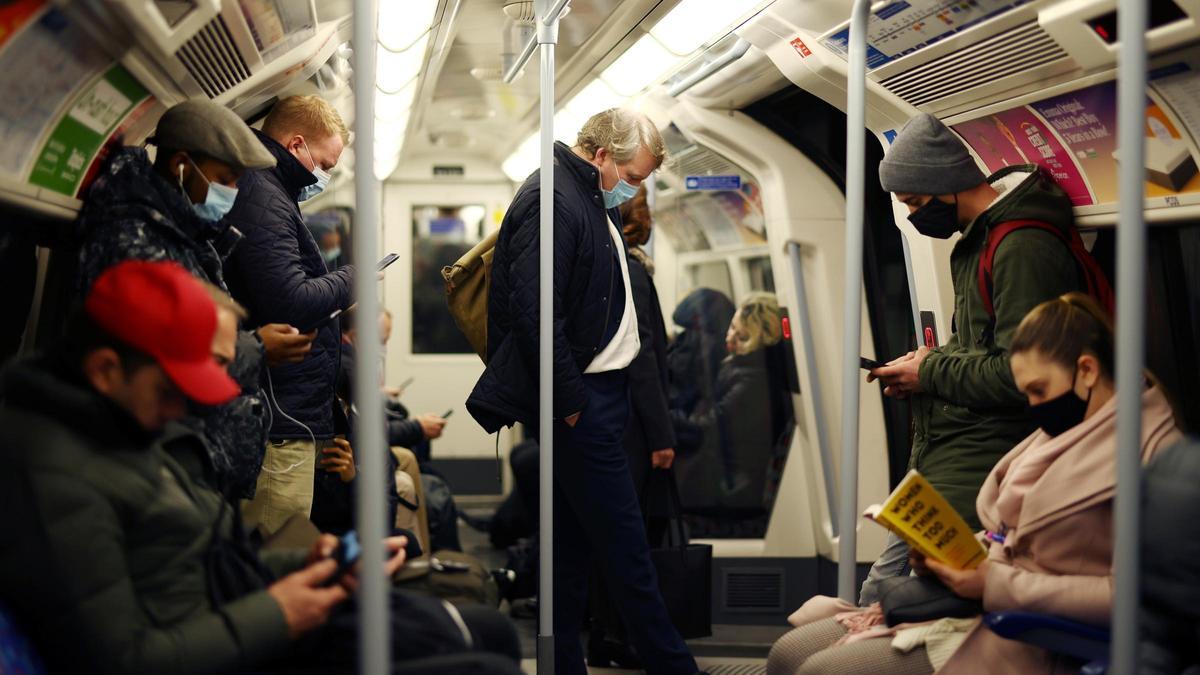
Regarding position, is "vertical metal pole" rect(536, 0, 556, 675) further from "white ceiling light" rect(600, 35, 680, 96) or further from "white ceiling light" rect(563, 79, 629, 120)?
"white ceiling light" rect(563, 79, 629, 120)

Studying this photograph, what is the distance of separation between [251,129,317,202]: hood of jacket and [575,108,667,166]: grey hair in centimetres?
91

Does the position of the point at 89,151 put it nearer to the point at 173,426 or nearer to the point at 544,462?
the point at 173,426

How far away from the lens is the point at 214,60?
303cm

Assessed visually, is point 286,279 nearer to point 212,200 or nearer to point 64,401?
point 212,200

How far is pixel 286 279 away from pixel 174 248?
1.89ft

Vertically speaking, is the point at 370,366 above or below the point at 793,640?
above

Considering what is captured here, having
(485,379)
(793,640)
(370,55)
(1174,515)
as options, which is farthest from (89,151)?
(1174,515)

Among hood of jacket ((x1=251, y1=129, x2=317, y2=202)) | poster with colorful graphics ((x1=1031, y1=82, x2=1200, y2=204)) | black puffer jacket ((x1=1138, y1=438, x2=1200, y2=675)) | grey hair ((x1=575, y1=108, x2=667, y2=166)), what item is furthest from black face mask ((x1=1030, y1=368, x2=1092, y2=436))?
hood of jacket ((x1=251, y1=129, x2=317, y2=202))

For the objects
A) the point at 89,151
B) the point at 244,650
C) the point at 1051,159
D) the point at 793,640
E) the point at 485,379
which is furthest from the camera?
the point at 485,379

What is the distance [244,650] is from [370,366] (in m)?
0.56

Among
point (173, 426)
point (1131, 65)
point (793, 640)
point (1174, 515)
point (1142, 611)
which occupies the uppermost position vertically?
point (1131, 65)

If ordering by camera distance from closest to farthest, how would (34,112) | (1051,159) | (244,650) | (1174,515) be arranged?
(244,650), (1174,515), (34,112), (1051,159)

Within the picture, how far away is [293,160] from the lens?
11.1 ft

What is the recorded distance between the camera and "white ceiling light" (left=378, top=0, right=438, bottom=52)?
4367 millimetres
